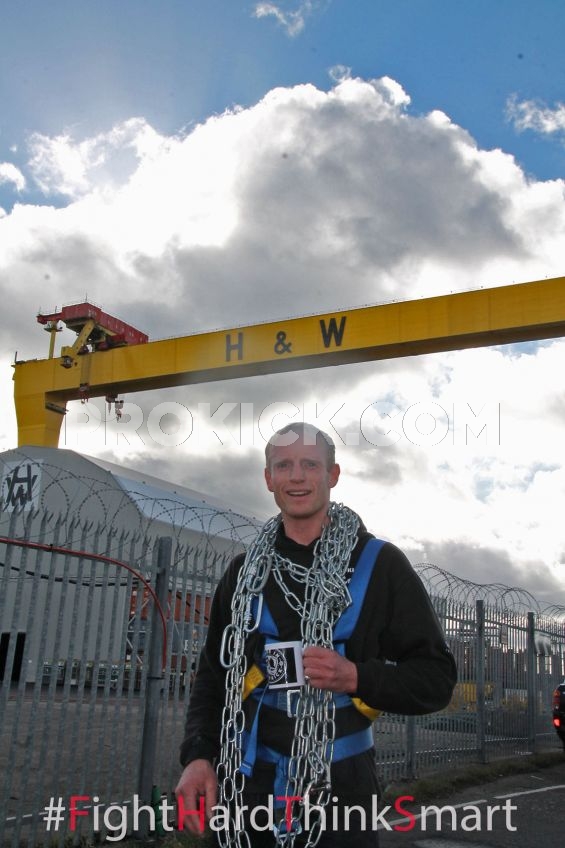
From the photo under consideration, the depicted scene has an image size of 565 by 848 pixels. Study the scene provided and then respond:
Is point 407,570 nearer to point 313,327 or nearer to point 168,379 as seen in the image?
point 313,327

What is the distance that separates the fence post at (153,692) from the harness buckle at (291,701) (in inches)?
161

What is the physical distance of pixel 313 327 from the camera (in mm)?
19125

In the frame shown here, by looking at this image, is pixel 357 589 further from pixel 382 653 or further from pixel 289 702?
pixel 289 702

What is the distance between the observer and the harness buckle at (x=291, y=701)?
2.18 m

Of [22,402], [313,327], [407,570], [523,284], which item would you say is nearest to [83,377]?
[22,402]

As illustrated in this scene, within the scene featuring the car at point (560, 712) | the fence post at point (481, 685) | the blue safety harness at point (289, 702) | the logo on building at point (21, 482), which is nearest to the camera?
the blue safety harness at point (289, 702)

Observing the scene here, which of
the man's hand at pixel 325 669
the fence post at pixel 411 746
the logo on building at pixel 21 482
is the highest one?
the logo on building at pixel 21 482

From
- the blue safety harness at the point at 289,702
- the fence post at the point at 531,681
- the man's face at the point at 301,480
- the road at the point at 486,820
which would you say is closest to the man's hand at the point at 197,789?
the blue safety harness at the point at 289,702

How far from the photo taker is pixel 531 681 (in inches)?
512

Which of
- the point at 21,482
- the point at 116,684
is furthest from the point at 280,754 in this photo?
the point at 21,482

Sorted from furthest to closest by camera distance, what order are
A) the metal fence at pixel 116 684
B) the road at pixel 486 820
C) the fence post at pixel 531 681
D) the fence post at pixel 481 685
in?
the fence post at pixel 531 681 < the fence post at pixel 481 685 < the road at pixel 486 820 < the metal fence at pixel 116 684

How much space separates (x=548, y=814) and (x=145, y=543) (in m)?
4.87

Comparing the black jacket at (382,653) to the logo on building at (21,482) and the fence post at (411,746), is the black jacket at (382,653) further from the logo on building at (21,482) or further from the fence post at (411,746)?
the logo on building at (21,482)

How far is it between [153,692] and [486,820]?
346cm
